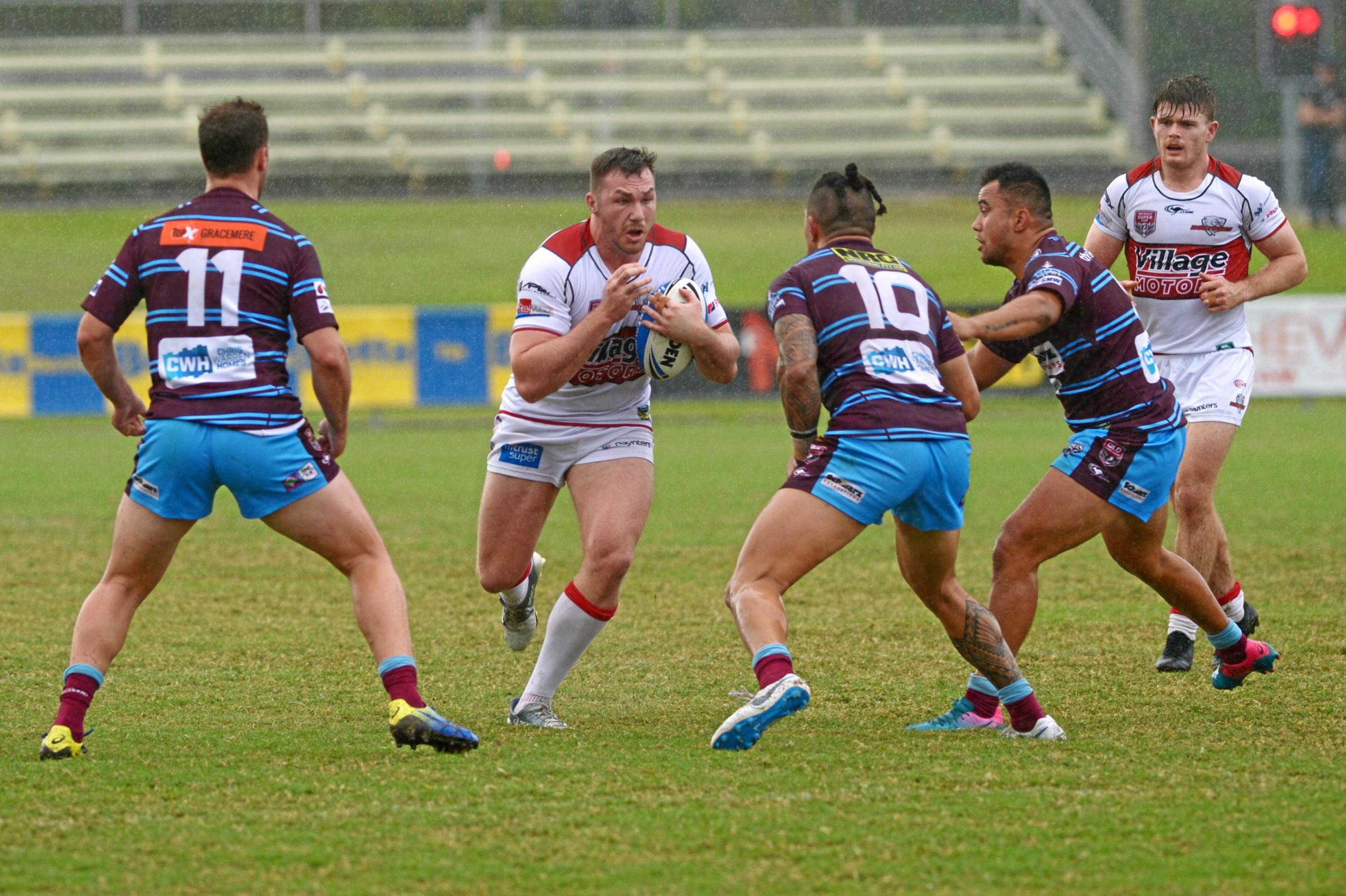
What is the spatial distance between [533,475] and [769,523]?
1274 millimetres

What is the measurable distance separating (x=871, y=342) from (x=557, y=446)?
1.42 meters

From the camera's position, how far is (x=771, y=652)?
4.85 m

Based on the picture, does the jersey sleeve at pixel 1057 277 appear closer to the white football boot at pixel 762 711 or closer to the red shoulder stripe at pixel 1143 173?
the white football boot at pixel 762 711

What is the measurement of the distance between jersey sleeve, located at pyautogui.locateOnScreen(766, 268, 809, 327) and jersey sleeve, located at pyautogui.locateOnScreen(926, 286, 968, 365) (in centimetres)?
44

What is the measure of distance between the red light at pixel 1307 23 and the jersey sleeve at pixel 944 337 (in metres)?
18.2

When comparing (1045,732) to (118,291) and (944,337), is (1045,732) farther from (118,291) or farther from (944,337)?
(118,291)

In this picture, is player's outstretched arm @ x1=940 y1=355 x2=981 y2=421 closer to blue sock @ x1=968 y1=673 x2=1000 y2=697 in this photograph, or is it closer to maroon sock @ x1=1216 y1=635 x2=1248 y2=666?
blue sock @ x1=968 y1=673 x2=1000 y2=697

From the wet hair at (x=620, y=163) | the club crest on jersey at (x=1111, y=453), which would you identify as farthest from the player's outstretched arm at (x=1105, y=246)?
the wet hair at (x=620, y=163)

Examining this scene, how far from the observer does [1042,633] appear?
24.2 feet

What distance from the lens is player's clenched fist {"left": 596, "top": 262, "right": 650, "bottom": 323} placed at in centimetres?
525

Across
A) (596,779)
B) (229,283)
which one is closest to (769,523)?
(596,779)

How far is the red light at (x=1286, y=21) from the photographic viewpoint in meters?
20.9

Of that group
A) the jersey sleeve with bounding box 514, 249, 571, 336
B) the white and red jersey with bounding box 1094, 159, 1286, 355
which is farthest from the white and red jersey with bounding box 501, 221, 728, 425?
the white and red jersey with bounding box 1094, 159, 1286, 355

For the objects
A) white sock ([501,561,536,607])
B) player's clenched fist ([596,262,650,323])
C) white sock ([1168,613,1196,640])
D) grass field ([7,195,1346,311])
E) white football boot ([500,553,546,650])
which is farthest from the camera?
grass field ([7,195,1346,311])
